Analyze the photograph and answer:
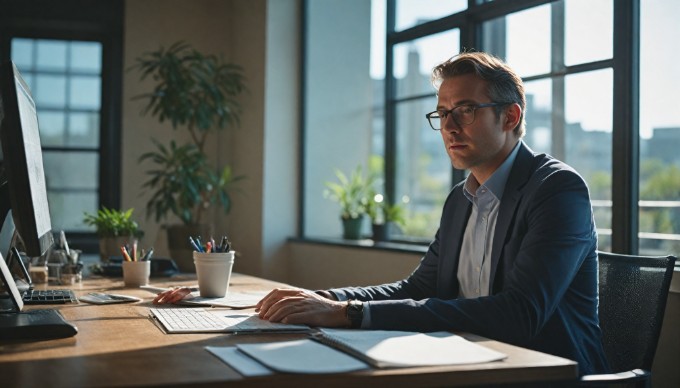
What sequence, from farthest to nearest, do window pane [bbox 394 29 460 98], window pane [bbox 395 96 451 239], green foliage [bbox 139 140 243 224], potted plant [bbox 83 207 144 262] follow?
green foliage [bbox 139 140 243 224] < window pane [bbox 395 96 451 239] < window pane [bbox 394 29 460 98] < potted plant [bbox 83 207 144 262]

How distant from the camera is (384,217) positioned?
488cm

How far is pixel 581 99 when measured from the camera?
149 inches

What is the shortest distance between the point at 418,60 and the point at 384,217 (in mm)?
970

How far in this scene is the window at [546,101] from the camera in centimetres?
325

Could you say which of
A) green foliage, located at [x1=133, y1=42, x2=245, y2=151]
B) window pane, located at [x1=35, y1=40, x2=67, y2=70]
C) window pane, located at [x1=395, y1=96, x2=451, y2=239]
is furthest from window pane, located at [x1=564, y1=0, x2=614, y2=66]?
window pane, located at [x1=35, y1=40, x2=67, y2=70]

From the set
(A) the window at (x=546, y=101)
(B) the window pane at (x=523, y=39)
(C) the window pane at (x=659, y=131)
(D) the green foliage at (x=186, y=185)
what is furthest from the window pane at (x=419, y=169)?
(C) the window pane at (x=659, y=131)

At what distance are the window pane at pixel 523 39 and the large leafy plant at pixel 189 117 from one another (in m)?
2.14

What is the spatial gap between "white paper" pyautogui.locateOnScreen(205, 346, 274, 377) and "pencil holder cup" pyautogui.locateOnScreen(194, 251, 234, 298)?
0.78 metres

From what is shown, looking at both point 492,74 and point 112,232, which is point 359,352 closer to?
point 492,74

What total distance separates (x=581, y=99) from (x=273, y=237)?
2.66 m

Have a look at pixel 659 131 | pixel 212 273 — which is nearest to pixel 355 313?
pixel 212 273

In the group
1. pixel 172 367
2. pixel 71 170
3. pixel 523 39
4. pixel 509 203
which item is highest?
pixel 523 39

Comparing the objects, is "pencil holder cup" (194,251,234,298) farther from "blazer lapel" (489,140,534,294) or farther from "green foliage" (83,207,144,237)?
"green foliage" (83,207,144,237)

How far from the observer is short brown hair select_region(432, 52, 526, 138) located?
2113mm
